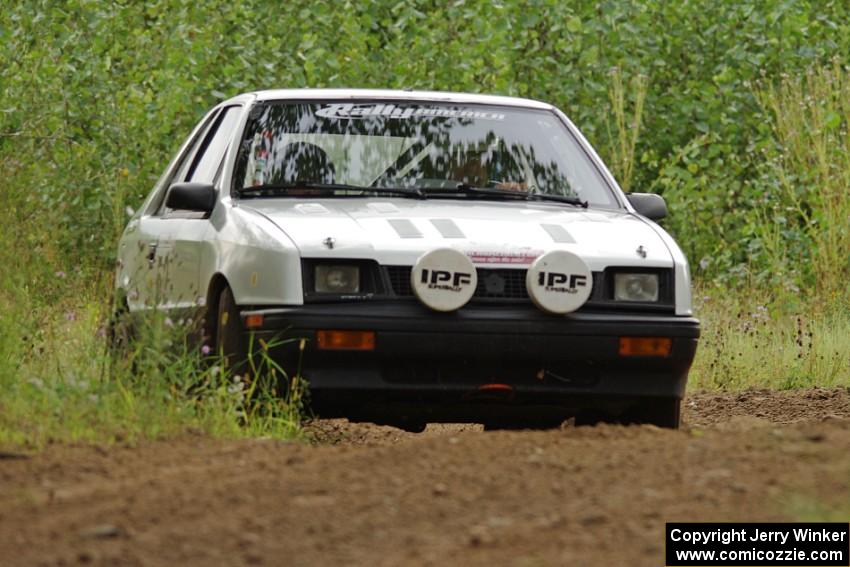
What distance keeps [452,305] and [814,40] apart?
10.3 meters

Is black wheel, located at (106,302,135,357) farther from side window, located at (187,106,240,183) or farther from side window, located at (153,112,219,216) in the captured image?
side window, located at (187,106,240,183)

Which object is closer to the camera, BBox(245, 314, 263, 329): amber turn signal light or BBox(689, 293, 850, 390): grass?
BBox(245, 314, 263, 329): amber turn signal light

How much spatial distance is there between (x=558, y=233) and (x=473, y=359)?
681mm

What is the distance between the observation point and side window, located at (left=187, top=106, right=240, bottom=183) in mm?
8172

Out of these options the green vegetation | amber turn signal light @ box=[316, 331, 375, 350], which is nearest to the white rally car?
amber turn signal light @ box=[316, 331, 375, 350]

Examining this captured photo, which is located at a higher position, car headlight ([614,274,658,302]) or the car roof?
the car roof

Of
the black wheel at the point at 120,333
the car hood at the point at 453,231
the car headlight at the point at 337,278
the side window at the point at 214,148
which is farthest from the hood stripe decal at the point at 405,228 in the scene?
the side window at the point at 214,148

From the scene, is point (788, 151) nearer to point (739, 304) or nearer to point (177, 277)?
point (739, 304)

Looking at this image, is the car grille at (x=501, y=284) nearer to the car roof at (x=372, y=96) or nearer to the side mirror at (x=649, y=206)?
the side mirror at (x=649, y=206)

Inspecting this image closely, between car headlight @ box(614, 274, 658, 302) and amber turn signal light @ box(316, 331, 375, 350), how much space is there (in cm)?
102

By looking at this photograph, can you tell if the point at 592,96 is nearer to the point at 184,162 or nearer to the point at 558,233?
the point at 184,162

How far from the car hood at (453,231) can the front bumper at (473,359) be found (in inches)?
8.2

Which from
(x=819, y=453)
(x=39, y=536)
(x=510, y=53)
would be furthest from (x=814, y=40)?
(x=39, y=536)

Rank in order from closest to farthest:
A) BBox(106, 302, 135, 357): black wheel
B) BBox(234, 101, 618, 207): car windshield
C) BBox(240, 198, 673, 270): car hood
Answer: BBox(240, 198, 673, 270): car hood < BBox(106, 302, 135, 357): black wheel < BBox(234, 101, 618, 207): car windshield
